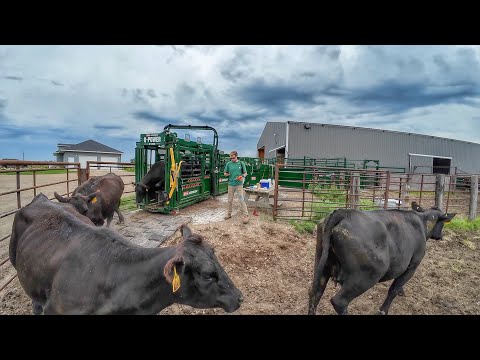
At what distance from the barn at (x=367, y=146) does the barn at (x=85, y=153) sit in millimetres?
33836

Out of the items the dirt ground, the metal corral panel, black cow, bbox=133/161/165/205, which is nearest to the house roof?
the metal corral panel

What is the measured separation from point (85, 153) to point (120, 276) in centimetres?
4902

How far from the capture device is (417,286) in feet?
14.9

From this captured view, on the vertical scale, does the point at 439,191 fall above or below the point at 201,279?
above

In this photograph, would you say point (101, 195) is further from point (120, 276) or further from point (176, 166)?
point (120, 276)

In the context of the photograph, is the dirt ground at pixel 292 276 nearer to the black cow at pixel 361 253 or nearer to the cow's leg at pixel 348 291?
the black cow at pixel 361 253

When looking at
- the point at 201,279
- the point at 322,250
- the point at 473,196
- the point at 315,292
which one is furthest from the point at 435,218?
the point at 473,196

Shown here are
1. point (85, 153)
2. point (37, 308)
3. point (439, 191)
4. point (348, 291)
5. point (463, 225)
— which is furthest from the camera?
point (85, 153)

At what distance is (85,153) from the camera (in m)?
44.5

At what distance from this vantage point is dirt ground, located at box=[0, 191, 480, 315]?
12.3 feet

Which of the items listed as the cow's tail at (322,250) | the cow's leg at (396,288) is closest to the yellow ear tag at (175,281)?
the cow's tail at (322,250)

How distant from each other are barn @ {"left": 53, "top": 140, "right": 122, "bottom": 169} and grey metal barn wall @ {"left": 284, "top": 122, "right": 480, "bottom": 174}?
1370 inches
